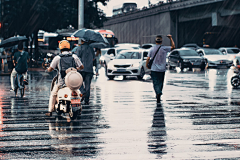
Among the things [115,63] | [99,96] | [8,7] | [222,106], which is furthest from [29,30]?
[222,106]

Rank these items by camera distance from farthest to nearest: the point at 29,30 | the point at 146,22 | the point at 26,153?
the point at 146,22, the point at 29,30, the point at 26,153

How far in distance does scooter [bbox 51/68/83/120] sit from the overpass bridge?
42664mm

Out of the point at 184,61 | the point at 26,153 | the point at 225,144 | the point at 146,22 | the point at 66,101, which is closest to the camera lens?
the point at 26,153

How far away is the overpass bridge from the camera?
5428cm

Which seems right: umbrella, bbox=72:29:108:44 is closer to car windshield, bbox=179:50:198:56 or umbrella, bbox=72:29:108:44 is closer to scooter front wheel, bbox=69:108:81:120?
scooter front wheel, bbox=69:108:81:120

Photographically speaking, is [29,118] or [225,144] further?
[29,118]

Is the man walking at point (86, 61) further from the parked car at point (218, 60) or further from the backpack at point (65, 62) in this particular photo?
the parked car at point (218, 60)

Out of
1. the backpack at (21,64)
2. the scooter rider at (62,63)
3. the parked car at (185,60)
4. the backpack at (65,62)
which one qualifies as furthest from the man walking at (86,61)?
the parked car at (185,60)

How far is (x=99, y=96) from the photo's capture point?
14547 millimetres

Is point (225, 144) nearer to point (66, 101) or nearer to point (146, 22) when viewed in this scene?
point (66, 101)

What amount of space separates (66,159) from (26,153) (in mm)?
690

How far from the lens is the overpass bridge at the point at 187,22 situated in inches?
2137

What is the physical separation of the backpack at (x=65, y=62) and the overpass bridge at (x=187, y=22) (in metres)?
42.3

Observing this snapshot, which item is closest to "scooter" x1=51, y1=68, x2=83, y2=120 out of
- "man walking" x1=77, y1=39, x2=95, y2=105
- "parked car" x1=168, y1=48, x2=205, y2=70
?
"man walking" x1=77, y1=39, x2=95, y2=105
